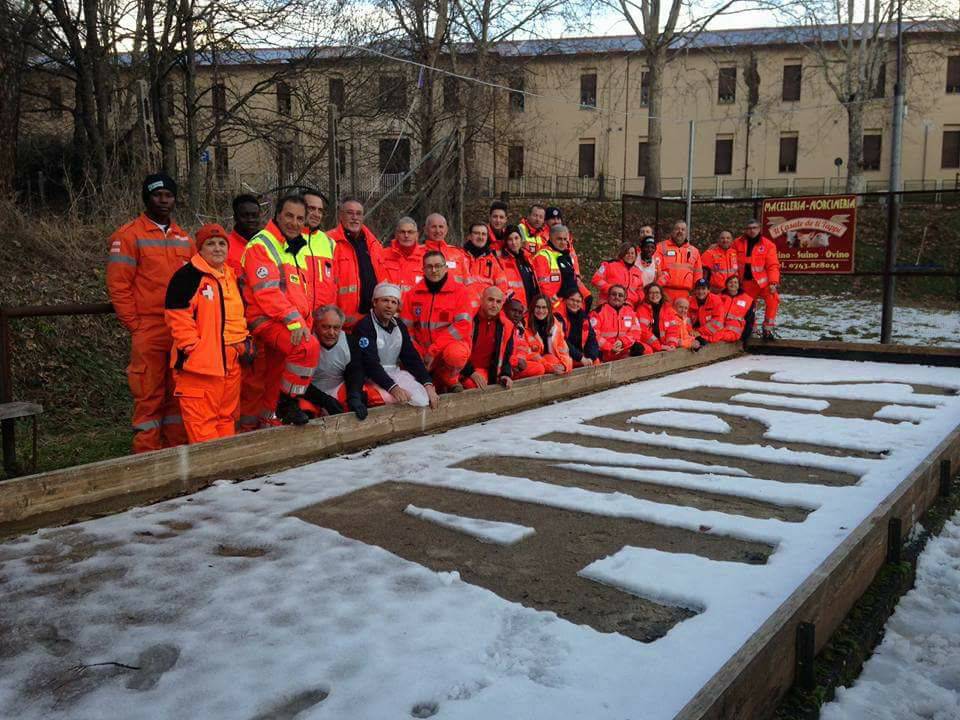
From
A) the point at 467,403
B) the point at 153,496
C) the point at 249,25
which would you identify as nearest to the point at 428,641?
the point at 153,496

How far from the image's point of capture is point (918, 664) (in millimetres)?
3148

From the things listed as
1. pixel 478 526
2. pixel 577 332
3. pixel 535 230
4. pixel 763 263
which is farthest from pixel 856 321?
pixel 478 526

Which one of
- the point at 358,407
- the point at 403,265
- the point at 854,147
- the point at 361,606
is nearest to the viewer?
the point at 361,606

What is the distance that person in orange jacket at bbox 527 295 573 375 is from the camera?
7754 mm

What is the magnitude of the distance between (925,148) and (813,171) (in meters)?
4.53

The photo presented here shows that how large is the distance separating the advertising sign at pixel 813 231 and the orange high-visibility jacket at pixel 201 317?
958 centimetres

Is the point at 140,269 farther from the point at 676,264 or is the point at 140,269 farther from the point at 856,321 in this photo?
the point at 856,321

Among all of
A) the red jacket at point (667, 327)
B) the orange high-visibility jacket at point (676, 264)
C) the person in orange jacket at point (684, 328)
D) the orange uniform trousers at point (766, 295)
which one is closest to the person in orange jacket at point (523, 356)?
the red jacket at point (667, 327)

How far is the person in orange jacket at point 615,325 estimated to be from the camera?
29.6ft

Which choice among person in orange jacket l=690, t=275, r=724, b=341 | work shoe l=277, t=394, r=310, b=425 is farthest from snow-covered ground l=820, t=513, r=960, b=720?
person in orange jacket l=690, t=275, r=724, b=341

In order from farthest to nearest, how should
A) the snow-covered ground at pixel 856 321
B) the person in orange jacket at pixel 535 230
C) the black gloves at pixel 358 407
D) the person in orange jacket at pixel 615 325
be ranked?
1. the snow-covered ground at pixel 856 321
2. the person in orange jacket at pixel 615 325
3. the person in orange jacket at pixel 535 230
4. the black gloves at pixel 358 407

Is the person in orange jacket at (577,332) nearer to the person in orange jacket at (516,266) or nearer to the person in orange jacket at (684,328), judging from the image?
the person in orange jacket at (516,266)

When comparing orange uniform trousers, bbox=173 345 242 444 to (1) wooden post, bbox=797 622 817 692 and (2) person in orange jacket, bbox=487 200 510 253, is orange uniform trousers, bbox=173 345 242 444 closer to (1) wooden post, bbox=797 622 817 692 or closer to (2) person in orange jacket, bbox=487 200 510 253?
(1) wooden post, bbox=797 622 817 692

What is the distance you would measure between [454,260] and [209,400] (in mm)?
2646
